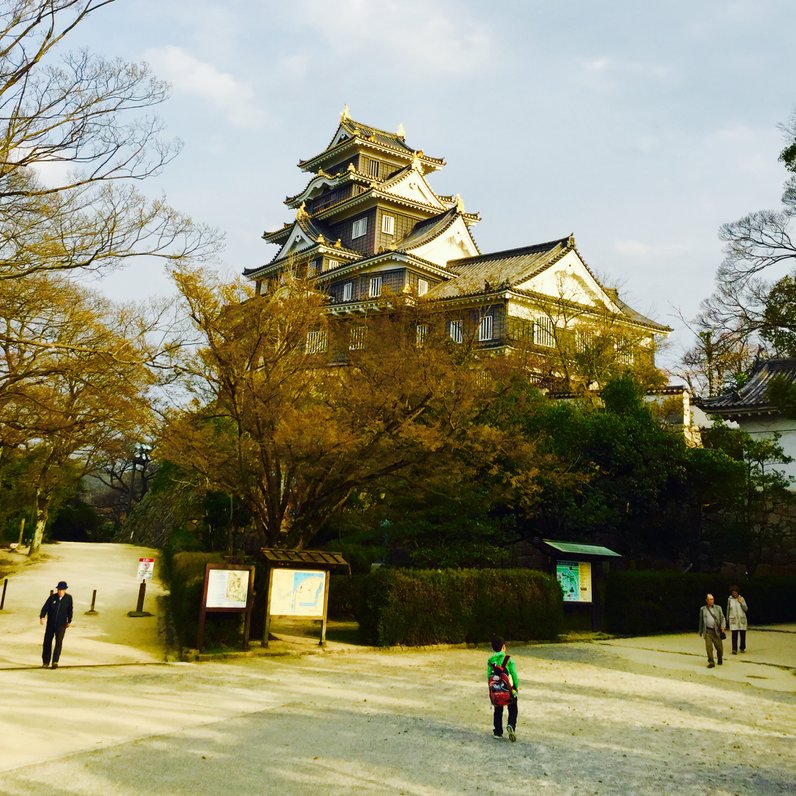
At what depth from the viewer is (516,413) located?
21.8m

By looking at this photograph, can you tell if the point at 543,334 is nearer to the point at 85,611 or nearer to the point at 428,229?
the point at 428,229

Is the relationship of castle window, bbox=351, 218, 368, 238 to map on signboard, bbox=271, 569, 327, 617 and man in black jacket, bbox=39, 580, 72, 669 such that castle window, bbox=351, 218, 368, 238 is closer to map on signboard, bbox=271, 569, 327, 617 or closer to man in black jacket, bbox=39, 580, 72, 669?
map on signboard, bbox=271, 569, 327, 617

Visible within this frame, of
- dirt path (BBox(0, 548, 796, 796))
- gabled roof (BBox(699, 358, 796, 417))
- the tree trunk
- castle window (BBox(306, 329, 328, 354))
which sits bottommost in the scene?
dirt path (BBox(0, 548, 796, 796))

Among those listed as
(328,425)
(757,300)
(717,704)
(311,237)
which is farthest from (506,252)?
(717,704)

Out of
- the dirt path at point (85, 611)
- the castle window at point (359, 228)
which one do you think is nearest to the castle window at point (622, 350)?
the castle window at point (359, 228)

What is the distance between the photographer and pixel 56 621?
39.9 ft

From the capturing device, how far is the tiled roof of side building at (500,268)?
125 ft

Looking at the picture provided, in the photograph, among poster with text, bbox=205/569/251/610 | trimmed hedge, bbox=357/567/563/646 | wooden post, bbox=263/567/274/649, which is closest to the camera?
poster with text, bbox=205/569/251/610

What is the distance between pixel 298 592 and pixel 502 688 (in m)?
7.56

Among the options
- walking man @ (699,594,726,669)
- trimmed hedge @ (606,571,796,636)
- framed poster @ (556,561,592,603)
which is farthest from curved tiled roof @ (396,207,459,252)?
walking man @ (699,594,726,669)

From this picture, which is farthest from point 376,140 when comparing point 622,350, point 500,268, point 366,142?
point 622,350

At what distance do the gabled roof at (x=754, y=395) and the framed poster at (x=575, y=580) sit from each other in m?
13.2

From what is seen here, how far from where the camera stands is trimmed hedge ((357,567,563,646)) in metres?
15.6

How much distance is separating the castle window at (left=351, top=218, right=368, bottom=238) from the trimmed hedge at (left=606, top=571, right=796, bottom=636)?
3218cm
